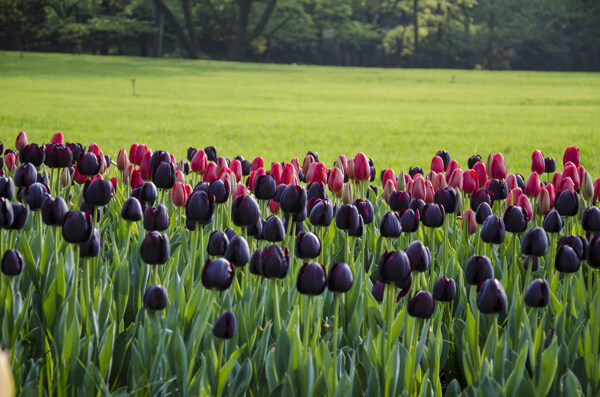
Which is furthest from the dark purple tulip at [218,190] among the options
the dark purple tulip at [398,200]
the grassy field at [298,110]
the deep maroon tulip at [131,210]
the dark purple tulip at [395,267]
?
the grassy field at [298,110]

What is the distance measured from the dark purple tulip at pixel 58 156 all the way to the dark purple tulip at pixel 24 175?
0.40m

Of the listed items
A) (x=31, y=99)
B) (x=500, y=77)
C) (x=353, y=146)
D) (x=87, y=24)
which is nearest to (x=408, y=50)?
(x=500, y=77)

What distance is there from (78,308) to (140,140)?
1016 cm

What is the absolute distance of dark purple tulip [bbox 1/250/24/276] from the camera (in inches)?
84.5

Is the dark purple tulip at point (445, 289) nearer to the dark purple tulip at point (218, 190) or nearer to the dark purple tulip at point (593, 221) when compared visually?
the dark purple tulip at point (593, 221)

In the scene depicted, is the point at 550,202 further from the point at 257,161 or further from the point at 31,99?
the point at 31,99

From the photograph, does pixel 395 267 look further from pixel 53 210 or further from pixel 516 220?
pixel 53 210

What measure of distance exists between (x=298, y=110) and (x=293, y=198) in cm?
1757

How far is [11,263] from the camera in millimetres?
2154

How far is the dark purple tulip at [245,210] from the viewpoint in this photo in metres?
2.38

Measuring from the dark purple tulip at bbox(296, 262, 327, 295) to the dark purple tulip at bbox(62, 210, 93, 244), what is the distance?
66 centimetres

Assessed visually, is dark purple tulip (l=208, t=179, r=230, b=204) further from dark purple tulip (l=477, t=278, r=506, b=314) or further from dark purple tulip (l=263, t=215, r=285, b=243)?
dark purple tulip (l=477, t=278, r=506, b=314)

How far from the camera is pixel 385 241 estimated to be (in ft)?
10.6

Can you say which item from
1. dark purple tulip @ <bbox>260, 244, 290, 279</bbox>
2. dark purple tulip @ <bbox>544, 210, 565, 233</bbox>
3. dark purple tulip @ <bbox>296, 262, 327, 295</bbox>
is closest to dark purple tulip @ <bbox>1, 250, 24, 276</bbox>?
dark purple tulip @ <bbox>260, 244, 290, 279</bbox>
